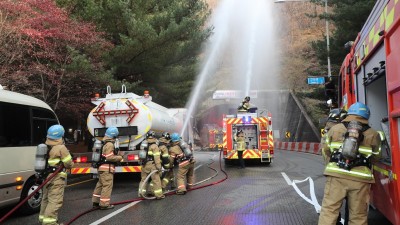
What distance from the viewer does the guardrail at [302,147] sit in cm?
2359

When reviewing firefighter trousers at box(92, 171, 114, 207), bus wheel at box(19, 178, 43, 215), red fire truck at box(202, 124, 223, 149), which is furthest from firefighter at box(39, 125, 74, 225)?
red fire truck at box(202, 124, 223, 149)

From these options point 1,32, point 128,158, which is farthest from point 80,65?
point 128,158

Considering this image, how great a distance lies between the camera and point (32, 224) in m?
6.27

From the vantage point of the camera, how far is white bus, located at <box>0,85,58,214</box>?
6223 mm

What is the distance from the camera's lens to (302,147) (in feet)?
87.4

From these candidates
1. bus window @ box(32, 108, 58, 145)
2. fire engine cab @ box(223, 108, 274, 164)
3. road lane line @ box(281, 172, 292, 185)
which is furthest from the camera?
fire engine cab @ box(223, 108, 274, 164)

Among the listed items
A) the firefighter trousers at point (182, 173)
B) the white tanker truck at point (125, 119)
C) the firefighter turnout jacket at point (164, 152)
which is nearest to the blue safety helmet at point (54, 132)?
the firefighter turnout jacket at point (164, 152)

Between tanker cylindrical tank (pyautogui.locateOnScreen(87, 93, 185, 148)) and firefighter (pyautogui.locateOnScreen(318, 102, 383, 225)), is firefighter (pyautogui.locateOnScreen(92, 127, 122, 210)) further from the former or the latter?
firefighter (pyautogui.locateOnScreen(318, 102, 383, 225))

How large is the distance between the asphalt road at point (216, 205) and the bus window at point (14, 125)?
1.32 m

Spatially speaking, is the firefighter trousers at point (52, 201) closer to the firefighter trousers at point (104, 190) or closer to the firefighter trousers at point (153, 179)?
the firefighter trousers at point (104, 190)

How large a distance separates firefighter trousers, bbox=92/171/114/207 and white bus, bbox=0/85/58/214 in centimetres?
106

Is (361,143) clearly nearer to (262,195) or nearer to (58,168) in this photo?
(58,168)

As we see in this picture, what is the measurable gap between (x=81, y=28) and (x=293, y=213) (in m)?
9.74

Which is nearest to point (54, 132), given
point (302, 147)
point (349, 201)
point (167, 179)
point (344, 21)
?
point (167, 179)
